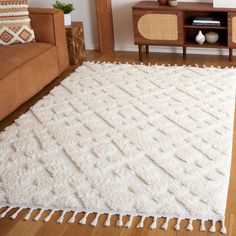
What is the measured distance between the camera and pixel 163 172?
2574mm

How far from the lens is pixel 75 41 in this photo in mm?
4547

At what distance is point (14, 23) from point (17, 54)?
0.43m

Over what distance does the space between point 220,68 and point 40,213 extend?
247 centimetres

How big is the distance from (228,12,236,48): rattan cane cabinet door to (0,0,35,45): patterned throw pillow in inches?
68.3

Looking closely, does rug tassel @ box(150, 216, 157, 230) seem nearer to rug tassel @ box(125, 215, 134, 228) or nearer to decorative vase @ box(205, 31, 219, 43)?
rug tassel @ box(125, 215, 134, 228)

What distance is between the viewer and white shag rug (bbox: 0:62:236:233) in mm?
2352

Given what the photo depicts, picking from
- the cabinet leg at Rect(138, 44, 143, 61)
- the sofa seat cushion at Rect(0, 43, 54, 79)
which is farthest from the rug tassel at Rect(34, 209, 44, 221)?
the cabinet leg at Rect(138, 44, 143, 61)

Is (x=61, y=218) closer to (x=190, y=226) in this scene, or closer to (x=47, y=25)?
(x=190, y=226)

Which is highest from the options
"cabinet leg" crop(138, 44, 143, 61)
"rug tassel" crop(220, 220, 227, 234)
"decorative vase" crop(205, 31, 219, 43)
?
"decorative vase" crop(205, 31, 219, 43)

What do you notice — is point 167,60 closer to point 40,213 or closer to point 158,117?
point 158,117

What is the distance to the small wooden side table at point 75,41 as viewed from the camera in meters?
4.46

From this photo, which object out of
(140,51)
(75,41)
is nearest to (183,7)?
(140,51)

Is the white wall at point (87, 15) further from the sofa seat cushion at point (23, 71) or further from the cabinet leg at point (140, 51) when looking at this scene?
the sofa seat cushion at point (23, 71)

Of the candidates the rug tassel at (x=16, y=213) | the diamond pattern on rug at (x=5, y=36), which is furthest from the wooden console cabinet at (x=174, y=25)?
the rug tassel at (x=16, y=213)
